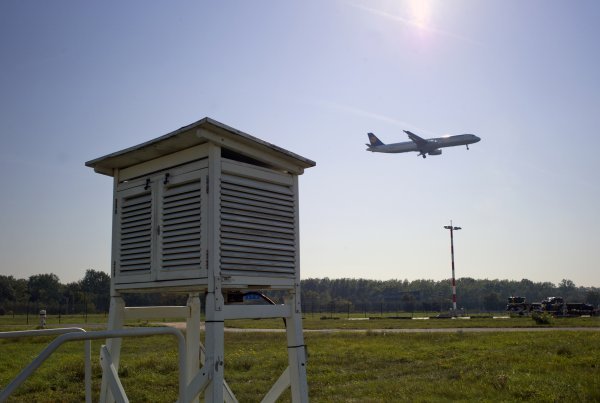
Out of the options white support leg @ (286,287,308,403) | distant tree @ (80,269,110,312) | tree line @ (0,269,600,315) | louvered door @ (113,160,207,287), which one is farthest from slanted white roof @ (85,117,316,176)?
distant tree @ (80,269,110,312)

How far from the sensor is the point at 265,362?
12.5m

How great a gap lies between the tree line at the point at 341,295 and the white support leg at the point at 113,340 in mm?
11477

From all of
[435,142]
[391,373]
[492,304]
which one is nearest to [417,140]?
[435,142]

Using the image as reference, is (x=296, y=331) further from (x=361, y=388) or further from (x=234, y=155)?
(x=361, y=388)

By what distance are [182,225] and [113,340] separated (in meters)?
1.40

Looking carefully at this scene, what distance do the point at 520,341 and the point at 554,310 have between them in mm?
30731

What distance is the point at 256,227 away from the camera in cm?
489

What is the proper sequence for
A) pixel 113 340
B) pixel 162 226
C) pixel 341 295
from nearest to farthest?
pixel 162 226, pixel 113 340, pixel 341 295

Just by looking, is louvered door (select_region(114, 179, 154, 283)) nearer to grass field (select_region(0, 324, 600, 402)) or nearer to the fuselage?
grass field (select_region(0, 324, 600, 402))

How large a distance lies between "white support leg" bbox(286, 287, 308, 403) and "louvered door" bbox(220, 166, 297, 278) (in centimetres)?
33

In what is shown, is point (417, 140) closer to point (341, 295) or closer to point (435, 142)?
point (435, 142)

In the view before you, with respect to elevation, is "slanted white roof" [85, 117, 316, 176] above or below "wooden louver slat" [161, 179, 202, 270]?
above

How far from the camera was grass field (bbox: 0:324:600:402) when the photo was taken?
8.45 m

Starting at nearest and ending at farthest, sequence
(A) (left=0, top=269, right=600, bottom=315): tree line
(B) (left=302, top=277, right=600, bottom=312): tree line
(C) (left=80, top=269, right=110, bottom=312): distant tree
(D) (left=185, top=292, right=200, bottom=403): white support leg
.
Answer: (D) (left=185, top=292, right=200, bottom=403): white support leg → (A) (left=0, top=269, right=600, bottom=315): tree line → (C) (left=80, top=269, right=110, bottom=312): distant tree → (B) (left=302, top=277, right=600, bottom=312): tree line
